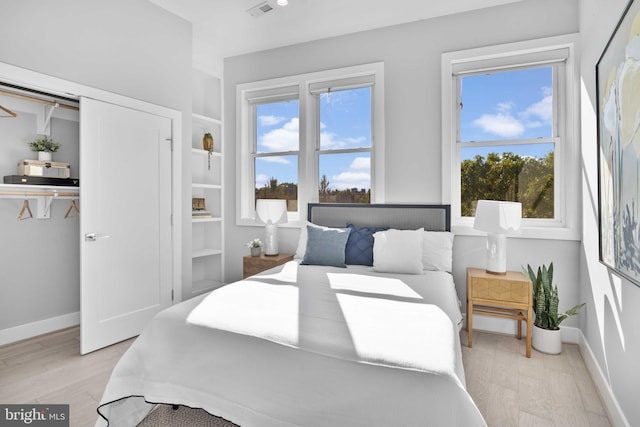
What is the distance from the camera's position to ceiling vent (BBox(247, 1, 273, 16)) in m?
3.17

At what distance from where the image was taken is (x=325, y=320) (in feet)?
5.35

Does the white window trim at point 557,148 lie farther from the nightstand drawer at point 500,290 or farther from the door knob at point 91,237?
the door knob at point 91,237

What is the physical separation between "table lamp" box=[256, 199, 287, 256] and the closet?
0.88 metres

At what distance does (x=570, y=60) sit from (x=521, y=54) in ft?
1.28

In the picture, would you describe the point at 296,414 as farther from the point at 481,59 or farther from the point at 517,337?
the point at 481,59

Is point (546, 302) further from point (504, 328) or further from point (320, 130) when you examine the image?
point (320, 130)

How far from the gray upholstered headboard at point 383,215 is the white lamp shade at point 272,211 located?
312 mm

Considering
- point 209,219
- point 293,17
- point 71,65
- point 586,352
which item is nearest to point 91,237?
point 71,65

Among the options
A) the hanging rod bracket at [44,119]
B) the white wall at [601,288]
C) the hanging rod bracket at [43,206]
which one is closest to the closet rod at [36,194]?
the hanging rod bracket at [43,206]

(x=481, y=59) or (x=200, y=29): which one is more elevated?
(x=200, y=29)

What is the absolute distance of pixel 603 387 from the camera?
81.8 inches

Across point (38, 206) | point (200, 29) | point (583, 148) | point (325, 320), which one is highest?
point (200, 29)

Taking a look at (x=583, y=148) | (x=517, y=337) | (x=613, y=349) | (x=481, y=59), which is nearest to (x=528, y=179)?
(x=583, y=148)

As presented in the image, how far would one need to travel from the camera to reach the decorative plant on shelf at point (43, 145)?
2.96m
